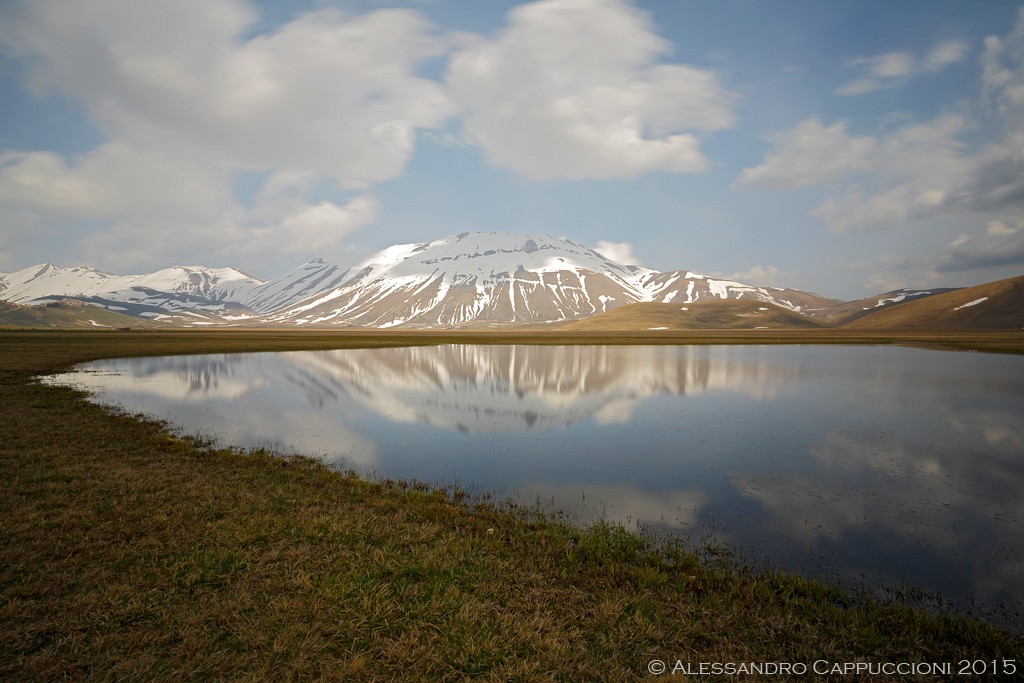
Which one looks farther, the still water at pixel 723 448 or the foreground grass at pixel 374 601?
the still water at pixel 723 448

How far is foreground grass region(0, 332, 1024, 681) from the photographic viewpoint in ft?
24.0

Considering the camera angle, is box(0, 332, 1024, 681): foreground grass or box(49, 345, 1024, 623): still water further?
box(49, 345, 1024, 623): still water

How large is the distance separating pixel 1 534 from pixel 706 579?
54.8 feet

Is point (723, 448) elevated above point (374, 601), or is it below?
below

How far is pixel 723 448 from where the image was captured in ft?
73.7

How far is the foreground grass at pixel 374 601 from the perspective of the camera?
287 inches

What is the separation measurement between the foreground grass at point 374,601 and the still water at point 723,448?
246 cm

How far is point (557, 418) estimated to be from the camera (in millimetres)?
29922

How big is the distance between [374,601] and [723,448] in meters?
18.8

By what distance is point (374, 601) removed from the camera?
29.1 ft

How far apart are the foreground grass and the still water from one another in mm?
2461

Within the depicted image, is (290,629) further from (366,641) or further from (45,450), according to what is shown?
(45,450)

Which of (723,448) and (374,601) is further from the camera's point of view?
(723,448)

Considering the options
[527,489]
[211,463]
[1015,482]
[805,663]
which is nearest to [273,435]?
[211,463]
